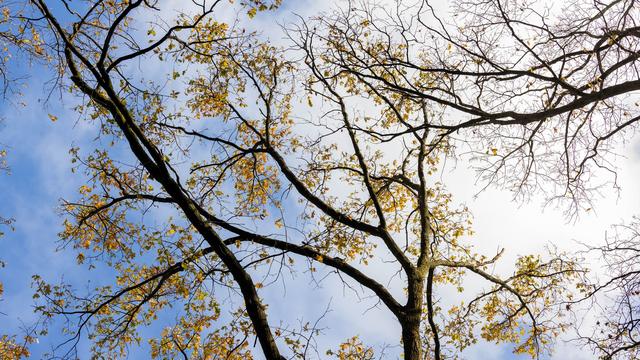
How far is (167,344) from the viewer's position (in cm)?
934

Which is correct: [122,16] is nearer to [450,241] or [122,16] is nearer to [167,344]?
[167,344]

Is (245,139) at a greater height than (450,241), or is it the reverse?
(245,139)

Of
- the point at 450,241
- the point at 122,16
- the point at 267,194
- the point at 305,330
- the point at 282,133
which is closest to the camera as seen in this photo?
the point at 122,16

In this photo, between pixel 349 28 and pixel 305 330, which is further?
pixel 349 28

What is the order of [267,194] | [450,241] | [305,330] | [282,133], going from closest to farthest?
1. [305,330]
2. [267,194]
3. [282,133]
4. [450,241]

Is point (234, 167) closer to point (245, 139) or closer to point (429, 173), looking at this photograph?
point (245, 139)

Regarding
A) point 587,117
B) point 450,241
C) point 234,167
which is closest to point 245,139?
point 234,167

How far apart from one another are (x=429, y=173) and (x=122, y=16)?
7603 millimetres

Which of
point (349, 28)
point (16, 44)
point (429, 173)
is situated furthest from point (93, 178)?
point (429, 173)

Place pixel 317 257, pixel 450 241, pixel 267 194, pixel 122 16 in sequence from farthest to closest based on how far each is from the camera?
pixel 450 241 < pixel 267 194 < pixel 317 257 < pixel 122 16

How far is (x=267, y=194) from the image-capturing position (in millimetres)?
10398

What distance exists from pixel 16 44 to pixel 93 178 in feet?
8.50

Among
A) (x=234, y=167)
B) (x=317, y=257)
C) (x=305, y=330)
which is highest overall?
(x=234, y=167)

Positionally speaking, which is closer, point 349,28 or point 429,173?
point 349,28
